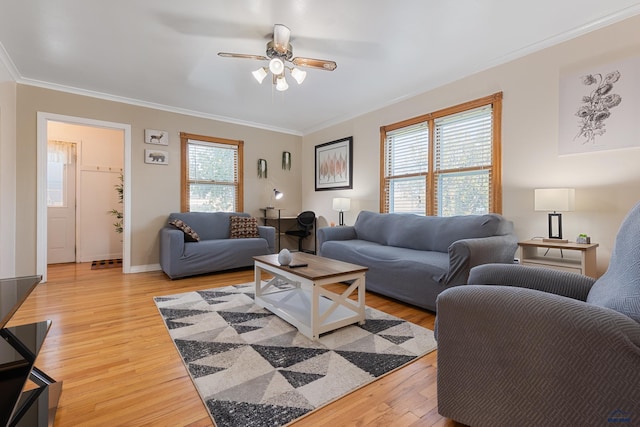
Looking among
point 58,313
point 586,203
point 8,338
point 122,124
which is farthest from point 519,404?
point 122,124

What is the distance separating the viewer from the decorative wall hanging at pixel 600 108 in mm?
2329

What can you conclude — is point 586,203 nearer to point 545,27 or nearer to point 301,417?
point 545,27

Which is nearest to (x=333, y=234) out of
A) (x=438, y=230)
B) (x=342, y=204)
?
(x=342, y=204)

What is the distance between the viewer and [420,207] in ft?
13.1

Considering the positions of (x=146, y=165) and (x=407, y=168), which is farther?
(x=146, y=165)

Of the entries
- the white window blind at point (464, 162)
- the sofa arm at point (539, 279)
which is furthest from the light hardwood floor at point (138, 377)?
the white window blind at point (464, 162)

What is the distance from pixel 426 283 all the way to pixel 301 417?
66.5 inches

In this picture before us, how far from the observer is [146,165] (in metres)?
4.43

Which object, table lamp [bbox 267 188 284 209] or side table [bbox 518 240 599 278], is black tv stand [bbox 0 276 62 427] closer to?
side table [bbox 518 240 599 278]

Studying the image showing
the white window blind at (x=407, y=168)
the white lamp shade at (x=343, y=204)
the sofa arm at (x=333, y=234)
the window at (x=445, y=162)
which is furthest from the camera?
the white lamp shade at (x=343, y=204)

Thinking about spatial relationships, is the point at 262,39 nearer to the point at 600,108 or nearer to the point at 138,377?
the point at 138,377

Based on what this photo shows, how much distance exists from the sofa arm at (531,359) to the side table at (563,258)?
69.7 inches

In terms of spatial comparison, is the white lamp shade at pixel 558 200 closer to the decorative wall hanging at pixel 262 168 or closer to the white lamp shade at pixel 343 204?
the white lamp shade at pixel 343 204

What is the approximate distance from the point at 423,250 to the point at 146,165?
4.18 meters
